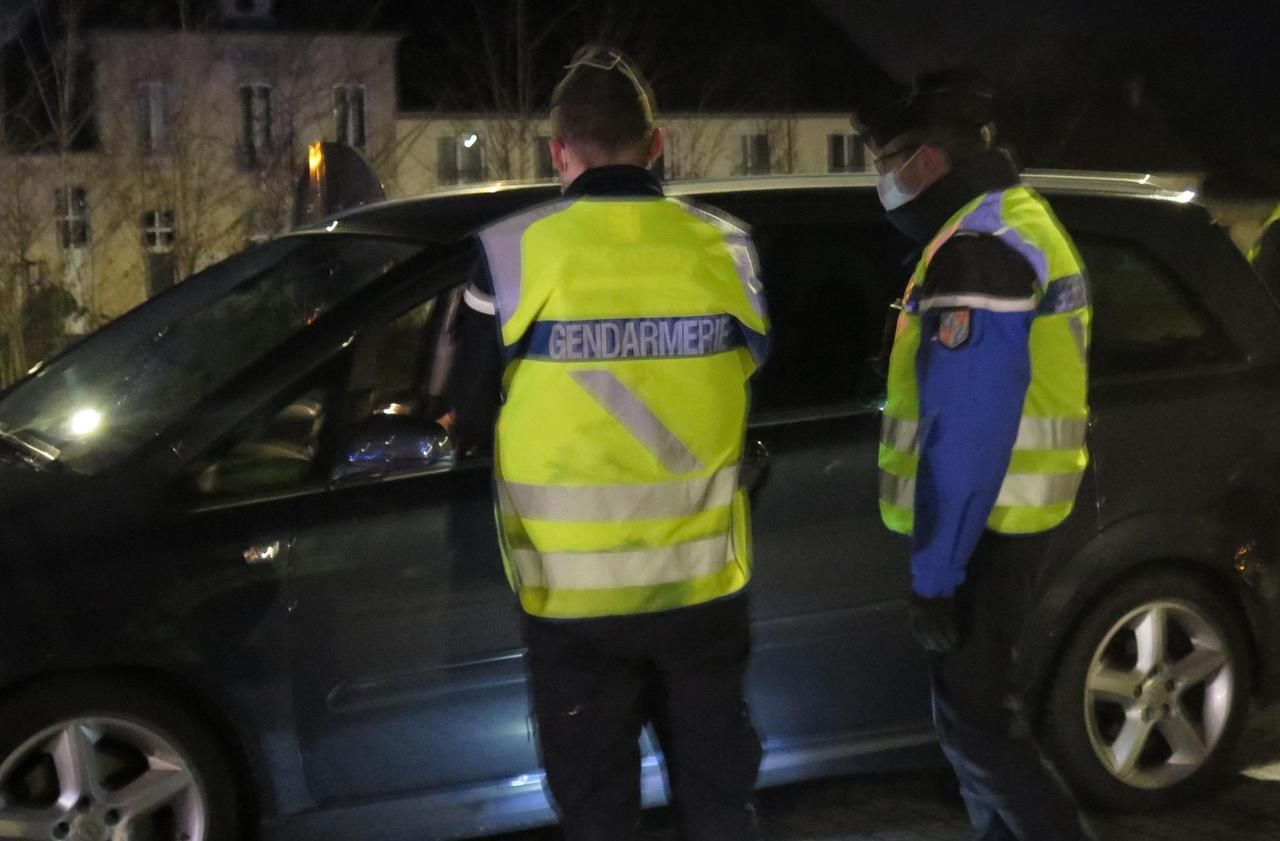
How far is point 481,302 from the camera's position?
2754 mm

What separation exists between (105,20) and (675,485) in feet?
79.3

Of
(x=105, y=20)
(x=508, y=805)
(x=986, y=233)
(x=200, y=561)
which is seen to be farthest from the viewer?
(x=105, y=20)

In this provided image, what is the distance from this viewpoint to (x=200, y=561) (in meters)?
3.71

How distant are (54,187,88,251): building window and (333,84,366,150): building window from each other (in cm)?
555

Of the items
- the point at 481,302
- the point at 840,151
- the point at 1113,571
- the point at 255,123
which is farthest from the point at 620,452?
the point at 840,151

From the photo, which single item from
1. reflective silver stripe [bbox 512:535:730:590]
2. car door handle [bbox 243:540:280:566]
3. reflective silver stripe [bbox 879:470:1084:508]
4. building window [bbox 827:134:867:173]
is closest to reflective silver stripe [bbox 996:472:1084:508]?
reflective silver stripe [bbox 879:470:1084:508]

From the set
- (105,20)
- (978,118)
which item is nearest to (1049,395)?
(978,118)

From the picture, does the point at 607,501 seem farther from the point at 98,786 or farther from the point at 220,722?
the point at 98,786

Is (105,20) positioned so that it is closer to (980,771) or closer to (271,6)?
(271,6)

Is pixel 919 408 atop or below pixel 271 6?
below

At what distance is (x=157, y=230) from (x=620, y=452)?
19.4m

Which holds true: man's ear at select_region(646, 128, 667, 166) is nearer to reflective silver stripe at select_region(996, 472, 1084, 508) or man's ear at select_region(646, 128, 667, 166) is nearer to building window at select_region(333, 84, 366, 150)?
reflective silver stripe at select_region(996, 472, 1084, 508)

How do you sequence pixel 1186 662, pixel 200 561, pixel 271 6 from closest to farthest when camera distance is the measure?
pixel 200 561 < pixel 1186 662 < pixel 271 6

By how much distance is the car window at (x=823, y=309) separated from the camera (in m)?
4.36
